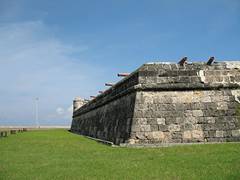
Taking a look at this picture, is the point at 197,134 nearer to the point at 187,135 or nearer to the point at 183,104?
the point at 187,135

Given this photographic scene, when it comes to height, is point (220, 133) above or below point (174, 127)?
below

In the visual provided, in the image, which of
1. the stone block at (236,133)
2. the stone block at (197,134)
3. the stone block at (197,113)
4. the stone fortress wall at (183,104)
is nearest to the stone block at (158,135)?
the stone fortress wall at (183,104)

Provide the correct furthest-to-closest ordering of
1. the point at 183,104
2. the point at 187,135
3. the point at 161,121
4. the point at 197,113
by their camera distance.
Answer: the point at 183,104 → the point at 197,113 → the point at 161,121 → the point at 187,135

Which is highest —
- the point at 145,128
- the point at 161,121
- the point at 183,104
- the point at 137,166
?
the point at 183,104

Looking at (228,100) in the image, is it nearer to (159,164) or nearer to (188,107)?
(188,107)

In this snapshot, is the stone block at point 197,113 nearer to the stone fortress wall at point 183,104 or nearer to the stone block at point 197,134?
the stone fortress wall at point 183,104

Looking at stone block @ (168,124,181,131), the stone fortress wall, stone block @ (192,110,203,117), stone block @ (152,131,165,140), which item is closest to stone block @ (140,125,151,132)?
the stone fortress wall

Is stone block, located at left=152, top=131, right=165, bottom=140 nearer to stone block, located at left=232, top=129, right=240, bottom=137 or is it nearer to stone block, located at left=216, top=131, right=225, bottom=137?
stone block, located at left=216, top=131, right=225, bottom=137

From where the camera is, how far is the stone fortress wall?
10.1 m

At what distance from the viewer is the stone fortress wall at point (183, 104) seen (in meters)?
10.1

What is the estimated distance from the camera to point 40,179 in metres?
5.27

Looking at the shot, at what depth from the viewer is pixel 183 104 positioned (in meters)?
10.7

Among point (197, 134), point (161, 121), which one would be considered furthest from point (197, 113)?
point (161, 121)

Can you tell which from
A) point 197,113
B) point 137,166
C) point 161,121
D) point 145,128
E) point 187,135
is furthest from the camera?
point 197,113
